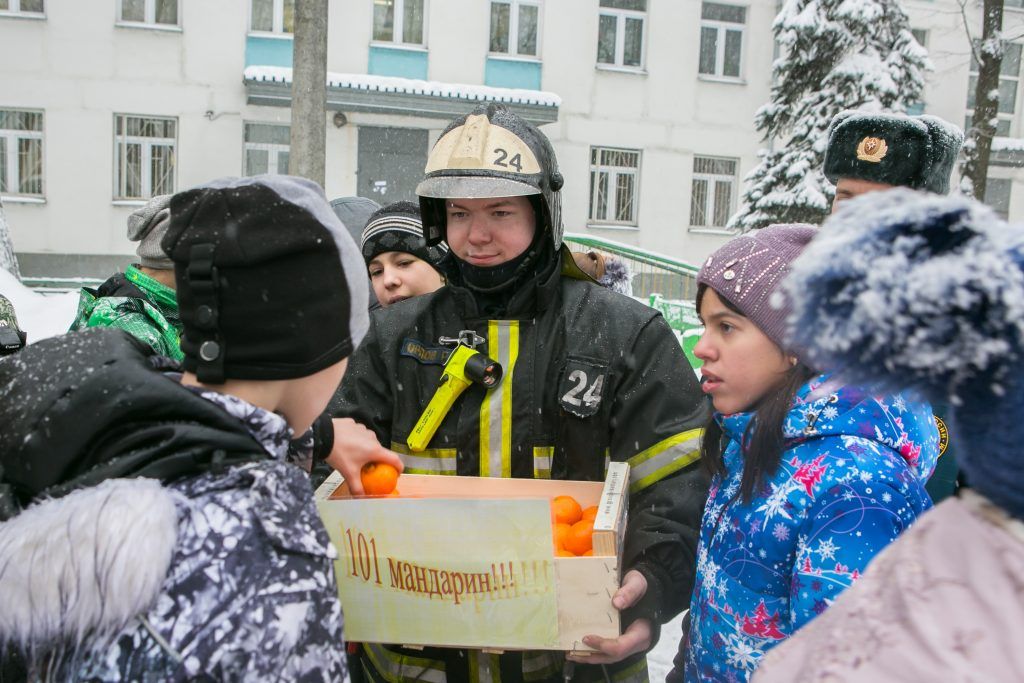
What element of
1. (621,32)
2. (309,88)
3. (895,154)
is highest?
(621,32)

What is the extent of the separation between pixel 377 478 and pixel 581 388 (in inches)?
21.9

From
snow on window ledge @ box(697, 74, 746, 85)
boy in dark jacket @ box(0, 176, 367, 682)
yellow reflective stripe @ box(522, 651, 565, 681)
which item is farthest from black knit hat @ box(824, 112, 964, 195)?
snow on window ledge @ box(697, 74, 746, 85)

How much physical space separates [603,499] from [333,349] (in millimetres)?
756

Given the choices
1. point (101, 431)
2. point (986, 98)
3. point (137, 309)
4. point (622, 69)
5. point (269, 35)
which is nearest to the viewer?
point (101, 431)

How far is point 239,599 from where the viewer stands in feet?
3.66

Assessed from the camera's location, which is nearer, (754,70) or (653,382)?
(653,382)

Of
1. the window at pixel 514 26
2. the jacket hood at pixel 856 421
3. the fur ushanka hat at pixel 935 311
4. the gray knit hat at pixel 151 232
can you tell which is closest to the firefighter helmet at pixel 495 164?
the jacket hood at pixel 856 421

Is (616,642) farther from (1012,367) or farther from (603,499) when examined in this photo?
(1012,367)

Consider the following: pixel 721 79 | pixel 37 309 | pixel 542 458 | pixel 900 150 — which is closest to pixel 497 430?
pixel 542 458

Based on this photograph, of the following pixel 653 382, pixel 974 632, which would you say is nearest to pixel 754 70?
pixel 653 382

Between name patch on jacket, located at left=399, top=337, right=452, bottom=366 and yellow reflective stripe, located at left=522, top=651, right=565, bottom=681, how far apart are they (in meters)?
0.77

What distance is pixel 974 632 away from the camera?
0.86m

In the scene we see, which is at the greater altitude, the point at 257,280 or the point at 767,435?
the point at 257,280

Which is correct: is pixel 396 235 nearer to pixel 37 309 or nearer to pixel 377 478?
pixel 377 478
